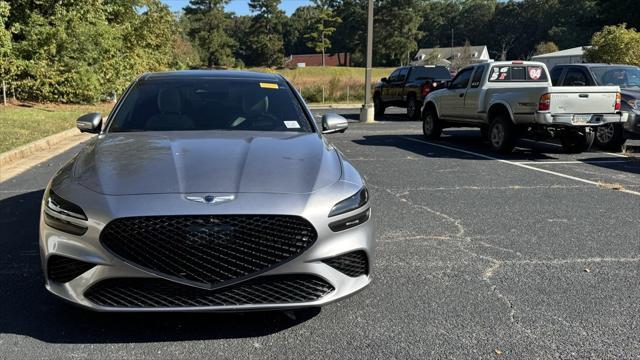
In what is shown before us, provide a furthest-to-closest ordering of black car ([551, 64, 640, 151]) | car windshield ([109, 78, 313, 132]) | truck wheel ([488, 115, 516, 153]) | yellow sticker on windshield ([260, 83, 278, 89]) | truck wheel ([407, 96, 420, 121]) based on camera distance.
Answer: truck wheel ([407, 96, 420, 121]) < black car ([551, 64, 640, 151]) < truck wheel ([488, 115, 516, 153]) < yellow sticker on windshield ([260, 83, 278, 89]) < car windshield ([109, 78, 313, 132])

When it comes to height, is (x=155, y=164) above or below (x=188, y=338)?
above

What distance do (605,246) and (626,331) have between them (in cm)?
182

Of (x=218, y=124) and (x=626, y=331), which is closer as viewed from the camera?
(x=626, y=331)

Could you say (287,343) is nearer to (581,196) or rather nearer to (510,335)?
(510,335)

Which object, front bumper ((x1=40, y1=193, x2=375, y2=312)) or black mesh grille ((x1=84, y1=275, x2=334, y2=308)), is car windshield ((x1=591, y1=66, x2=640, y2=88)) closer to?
front bumper ((x1=40, y1=193, x2=375, y2=312))

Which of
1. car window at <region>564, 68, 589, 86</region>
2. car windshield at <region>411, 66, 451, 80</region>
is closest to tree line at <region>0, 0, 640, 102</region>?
car windshield at <region>411, 66, 451, 80</region>

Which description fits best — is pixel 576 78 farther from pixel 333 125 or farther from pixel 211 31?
pixel 211 31

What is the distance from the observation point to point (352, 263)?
3.24 m

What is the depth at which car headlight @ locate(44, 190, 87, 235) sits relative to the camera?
9.74 ft

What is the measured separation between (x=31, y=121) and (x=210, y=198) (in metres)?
14.1

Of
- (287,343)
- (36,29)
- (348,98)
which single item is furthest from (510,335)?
(348,98)

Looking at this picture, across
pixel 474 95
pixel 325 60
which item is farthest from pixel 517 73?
pixel 325 60

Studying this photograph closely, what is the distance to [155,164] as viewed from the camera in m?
3.39

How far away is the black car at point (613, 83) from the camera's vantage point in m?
11.0
